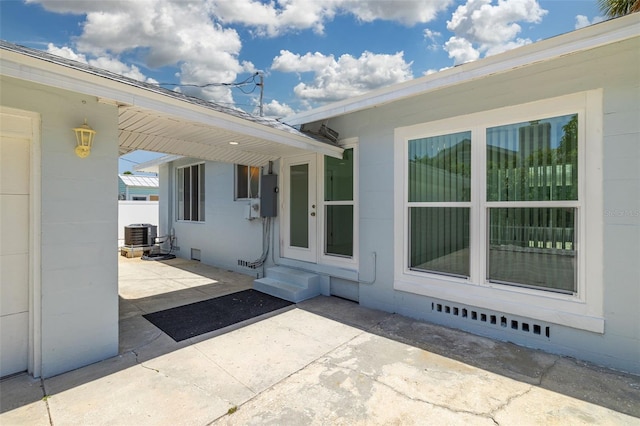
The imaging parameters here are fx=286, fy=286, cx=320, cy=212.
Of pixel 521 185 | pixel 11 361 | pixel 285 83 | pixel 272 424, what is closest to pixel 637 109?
pixel 521 185

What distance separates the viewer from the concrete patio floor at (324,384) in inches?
78.1

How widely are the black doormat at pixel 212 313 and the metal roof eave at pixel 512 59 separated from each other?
3161 mm

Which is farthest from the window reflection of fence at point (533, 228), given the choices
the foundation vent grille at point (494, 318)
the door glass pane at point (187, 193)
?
the door glass pane at point (187, 193)

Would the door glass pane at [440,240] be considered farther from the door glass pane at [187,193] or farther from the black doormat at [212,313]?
the door glass pane at [187,193]

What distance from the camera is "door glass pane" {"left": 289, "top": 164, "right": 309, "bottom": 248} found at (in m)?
5.35

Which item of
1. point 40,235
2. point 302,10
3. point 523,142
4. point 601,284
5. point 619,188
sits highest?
point 302,10

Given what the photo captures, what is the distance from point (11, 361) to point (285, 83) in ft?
33.1

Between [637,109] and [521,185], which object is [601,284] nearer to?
[521,185]

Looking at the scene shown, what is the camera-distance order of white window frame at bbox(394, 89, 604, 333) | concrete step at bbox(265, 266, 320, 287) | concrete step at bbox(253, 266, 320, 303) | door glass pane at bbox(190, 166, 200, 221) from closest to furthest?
white window frame at bbox(394, 89, 604, 333) → concrete step at bbox(253, 266, 320, 303) → concrete step at bbox(265, 266, 320, 287) → door glass pane at bbox(190, 166, 200, 221)

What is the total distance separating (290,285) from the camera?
4.90m

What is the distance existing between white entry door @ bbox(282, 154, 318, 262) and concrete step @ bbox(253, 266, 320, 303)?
374 mm

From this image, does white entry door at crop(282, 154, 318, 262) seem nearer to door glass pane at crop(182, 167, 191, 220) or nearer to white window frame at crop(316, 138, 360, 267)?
white window frame at crop(316, 138, 360, 267)

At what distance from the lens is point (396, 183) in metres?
4.08

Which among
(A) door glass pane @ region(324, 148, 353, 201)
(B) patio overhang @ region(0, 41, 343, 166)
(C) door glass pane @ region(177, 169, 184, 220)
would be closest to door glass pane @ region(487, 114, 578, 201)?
(A) door glass pane @ region(324, 148, 353, 201)
